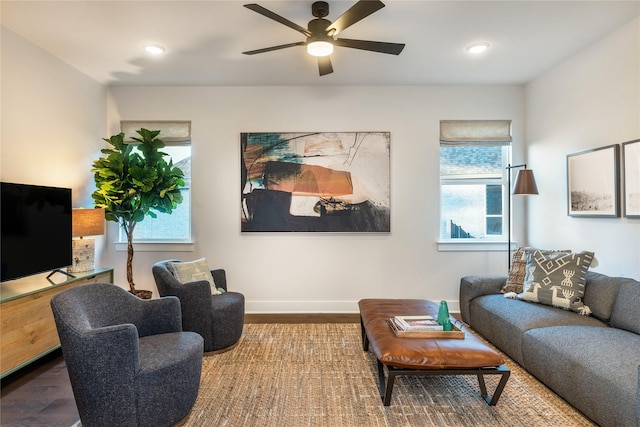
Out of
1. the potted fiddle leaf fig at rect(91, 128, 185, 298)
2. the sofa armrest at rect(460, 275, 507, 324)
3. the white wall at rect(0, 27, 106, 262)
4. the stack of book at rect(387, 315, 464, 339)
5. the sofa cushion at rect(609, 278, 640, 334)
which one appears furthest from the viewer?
the sofa armrest at rect(460, 275, 507, 324)

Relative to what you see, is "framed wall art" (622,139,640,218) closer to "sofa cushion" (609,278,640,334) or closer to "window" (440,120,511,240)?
"sofa cushion" (609,278,640,334)

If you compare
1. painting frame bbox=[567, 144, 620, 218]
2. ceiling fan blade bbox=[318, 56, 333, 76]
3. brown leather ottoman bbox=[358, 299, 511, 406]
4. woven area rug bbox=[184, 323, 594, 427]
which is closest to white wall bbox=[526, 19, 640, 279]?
painting frame bbox=[567, 144, 620, 218]

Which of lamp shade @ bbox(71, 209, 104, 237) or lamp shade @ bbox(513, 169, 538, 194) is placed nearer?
lamp shade @ bbox(71, 209, 104, 237)

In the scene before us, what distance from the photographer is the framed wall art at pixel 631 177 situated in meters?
2.56

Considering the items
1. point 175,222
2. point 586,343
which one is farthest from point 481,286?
point 175,222

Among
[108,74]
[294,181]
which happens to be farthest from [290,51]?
[108,74]

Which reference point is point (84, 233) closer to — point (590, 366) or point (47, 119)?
point (47, 119)

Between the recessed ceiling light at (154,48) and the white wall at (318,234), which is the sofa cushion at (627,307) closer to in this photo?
the white wall at (318,234)

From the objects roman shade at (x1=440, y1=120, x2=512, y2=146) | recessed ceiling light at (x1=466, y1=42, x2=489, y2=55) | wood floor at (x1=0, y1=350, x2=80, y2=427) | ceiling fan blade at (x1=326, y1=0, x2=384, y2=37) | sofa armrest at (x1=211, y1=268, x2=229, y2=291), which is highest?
recessed ceiling light at (x1=466, y1=42, x2=489, y2=55)

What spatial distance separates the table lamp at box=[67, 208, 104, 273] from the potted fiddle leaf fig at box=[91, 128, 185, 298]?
16 centimetres

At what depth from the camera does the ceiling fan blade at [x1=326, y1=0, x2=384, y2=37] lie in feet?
6.22

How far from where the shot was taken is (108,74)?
143 inches

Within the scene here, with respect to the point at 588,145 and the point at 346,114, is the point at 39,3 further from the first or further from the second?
the point at 588,145

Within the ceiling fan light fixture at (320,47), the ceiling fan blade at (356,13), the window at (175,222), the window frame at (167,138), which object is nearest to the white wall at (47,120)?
the window frame at (167,138)
